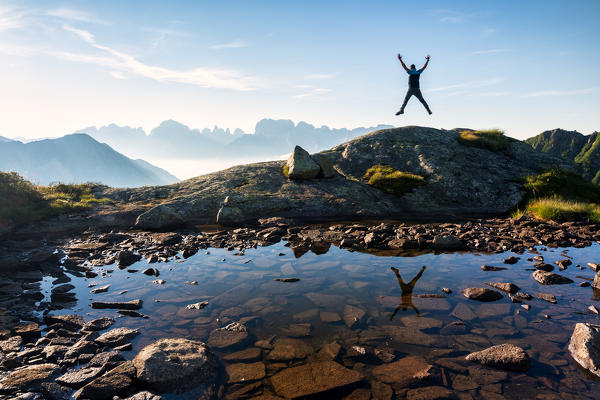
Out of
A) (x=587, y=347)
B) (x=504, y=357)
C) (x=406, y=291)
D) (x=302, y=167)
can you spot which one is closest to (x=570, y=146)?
(x=302, y=167)

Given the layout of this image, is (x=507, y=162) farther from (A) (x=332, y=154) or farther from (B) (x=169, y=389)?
(B) (x=169, y=389)

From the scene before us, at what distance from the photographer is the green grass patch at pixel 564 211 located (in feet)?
58.2

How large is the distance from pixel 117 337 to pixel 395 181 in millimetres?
21203

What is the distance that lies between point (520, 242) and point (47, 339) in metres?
17.5

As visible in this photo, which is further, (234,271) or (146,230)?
(146,230)

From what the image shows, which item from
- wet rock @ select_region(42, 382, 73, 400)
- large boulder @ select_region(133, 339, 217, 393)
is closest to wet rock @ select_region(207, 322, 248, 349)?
large boulder @ select_region(133, 339, 217, 393)

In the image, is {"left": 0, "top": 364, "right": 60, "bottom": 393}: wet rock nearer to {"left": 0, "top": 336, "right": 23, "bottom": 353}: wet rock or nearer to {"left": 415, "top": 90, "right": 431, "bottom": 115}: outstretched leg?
{"left": 0, "top": 336, "right": 23, "bottom": 353}: wet rock

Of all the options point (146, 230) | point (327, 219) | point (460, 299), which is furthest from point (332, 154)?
point (460, 299)

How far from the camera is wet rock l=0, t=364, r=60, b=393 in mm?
4801

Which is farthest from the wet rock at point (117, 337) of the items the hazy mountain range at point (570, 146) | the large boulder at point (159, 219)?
the hazy mountain range at point (570, 146)

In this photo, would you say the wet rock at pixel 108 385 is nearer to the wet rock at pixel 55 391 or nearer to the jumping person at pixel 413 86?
the wet rock at pixel 55 391

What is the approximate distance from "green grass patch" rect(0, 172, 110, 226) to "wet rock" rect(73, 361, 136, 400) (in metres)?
16.7

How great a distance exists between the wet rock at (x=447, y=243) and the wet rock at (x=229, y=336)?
980 centimetres

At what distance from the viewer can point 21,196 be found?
1775 centimetres
